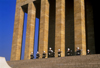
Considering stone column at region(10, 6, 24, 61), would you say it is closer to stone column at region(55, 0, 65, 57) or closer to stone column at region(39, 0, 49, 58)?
stone column at region(39, 0, 49, 58)

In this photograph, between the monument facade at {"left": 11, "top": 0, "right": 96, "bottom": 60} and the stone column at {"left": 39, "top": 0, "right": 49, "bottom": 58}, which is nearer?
the monument facade at {"left": 11, "top": 0, "right": 96, "bottom": 60}

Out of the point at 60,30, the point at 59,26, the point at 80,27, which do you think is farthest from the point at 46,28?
the point at 80,27

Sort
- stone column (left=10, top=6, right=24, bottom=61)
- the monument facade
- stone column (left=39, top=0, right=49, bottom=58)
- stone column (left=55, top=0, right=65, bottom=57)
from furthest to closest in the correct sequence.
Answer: stone column (left=10, top=6, right=24, bottom=61), stone column (left=39, top=0, right=49, bottom=58), stone column (left=55, top=0, right=65, bottom=57), the monument facade

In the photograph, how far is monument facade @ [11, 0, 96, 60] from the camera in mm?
23922

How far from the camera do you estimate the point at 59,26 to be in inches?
1004

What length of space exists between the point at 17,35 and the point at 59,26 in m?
11.2

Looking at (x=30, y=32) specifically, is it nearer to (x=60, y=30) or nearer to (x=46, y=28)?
(x=46, y=28)

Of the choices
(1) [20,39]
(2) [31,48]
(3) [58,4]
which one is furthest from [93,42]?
(1) [20,39]

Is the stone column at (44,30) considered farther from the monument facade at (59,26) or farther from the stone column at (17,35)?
the stone column at (17,35)

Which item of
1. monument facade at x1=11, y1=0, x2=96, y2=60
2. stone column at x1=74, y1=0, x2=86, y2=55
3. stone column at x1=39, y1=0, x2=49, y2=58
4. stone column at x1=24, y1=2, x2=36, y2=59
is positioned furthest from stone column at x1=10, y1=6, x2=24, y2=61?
stone column at x1=74, y1=0, x2=86, y2=55

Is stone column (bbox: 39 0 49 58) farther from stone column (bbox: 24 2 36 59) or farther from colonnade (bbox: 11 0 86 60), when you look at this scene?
stone column (bbox: 24 2 36 59)

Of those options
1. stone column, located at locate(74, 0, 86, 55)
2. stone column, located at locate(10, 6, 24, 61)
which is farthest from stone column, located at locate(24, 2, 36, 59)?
stone column, located at locate(74, 0, 86, 55)

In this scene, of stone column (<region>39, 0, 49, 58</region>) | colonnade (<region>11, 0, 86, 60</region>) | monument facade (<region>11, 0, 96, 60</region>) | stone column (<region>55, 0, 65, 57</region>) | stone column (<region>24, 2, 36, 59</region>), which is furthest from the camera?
stone column (<region>24, 2, 36, 59</region>)

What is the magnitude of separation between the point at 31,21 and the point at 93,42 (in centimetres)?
1251
